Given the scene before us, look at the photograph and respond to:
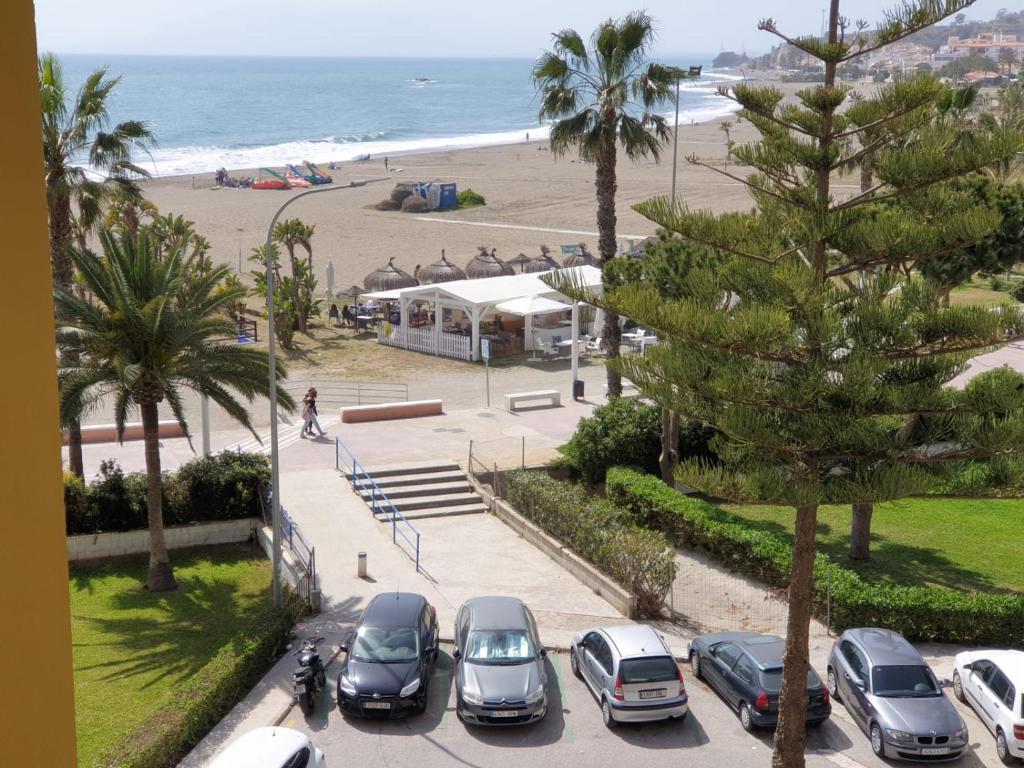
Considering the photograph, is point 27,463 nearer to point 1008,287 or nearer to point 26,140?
point 26,140

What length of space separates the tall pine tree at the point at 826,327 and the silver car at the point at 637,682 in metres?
1.73

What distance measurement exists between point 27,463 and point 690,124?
157 meters

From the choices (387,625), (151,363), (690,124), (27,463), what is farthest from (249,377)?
(690,124)

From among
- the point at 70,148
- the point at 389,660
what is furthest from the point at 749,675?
the point at 70,148

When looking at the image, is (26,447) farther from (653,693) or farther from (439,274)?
(439,274)

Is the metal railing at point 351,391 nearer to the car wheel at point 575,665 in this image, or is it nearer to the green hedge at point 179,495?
the green hedge at point 179,495

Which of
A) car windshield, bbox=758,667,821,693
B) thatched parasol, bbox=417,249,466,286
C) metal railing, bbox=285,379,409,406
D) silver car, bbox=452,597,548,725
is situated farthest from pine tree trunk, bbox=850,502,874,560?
thatched parasol, bbox=417,249,466,286

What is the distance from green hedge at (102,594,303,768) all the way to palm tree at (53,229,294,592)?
11.8ft

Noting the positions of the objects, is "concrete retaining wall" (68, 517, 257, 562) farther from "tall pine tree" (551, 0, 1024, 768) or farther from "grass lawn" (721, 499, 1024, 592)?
"tall pine tree" (551, 0, 1024, 768)

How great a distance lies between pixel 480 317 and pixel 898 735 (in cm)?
2464

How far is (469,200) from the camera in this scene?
248 ft

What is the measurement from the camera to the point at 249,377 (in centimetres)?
1903

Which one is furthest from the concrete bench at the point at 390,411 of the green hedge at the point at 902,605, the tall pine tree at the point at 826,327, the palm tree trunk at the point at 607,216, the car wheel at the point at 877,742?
the car wheel at the point at 877,742

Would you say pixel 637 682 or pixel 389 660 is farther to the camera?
pixel 389 660
